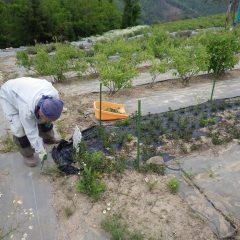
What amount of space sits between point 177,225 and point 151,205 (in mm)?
401

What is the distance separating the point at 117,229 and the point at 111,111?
2.82 m

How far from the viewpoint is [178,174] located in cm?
452

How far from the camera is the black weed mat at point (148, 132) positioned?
4.87 metres

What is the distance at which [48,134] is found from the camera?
5.08 metres

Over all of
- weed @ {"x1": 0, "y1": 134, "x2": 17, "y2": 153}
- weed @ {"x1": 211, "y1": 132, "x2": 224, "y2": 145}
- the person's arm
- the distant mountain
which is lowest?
the distant mountain

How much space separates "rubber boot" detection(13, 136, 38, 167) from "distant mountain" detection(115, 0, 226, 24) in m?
69.8

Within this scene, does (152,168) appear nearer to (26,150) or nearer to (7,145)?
(26,150)

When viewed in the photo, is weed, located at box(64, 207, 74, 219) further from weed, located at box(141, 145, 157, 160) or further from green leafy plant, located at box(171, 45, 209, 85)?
green leafy plant, located at box(171, 45, 209, 85)

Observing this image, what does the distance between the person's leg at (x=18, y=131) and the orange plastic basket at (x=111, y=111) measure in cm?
160

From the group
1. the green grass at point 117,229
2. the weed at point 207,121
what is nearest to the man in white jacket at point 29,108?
the green grass at point 117,229

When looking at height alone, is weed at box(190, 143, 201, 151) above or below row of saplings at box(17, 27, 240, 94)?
below

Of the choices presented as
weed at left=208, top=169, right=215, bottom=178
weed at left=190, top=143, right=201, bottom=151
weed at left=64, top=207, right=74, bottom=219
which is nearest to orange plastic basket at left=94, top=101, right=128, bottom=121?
weed at left=190, top=143, right=201, bottom=151

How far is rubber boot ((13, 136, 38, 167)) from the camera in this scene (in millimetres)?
4483

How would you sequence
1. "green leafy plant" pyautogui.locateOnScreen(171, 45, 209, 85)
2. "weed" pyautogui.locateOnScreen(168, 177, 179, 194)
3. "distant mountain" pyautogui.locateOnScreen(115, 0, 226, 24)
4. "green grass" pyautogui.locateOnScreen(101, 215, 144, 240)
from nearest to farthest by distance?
"green grass" pyautogui.locateOnScreen(101, 215, 144, 240)
"weed" pyautogui.locateOnScreen(168, 177, 179, 194)
"green leafy plant" pyautogui.locateOnScreen(171, 45, 209, 85)
"distant mountain" pyautogui.locateOnScreen(115, 0, 226, 24)
